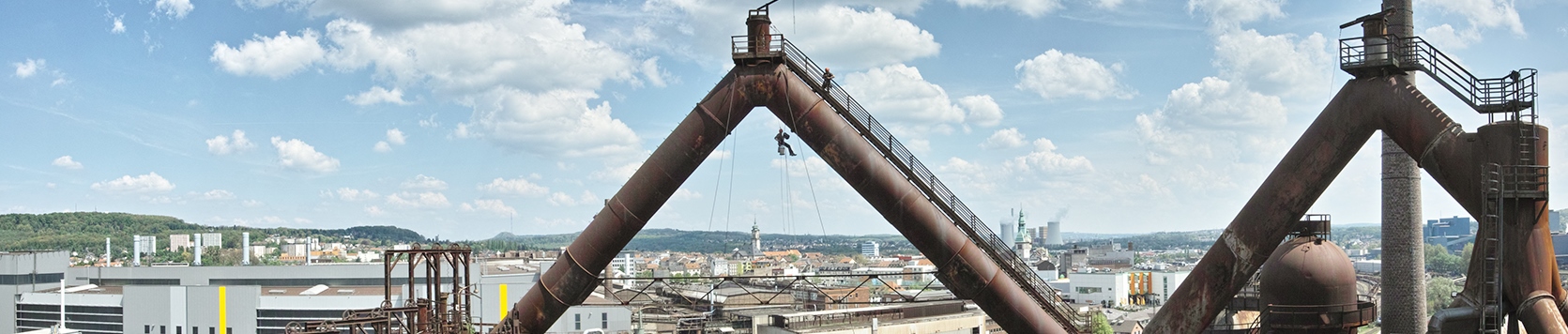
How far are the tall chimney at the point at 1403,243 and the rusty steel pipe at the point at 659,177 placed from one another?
16987mm

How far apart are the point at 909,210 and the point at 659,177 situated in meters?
4.49

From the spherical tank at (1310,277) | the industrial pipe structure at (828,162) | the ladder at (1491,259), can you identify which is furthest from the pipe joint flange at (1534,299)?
the industrial pipe structure at (828,162)

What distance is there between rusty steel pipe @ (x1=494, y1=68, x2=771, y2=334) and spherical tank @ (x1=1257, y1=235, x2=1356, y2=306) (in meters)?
10.4

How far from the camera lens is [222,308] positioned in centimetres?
5906

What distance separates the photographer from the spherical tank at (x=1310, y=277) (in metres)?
20.0

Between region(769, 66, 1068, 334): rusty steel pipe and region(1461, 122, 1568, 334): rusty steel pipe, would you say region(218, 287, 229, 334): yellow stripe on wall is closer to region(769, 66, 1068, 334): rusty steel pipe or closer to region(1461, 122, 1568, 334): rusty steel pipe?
region(769, 66, 1068, 334): rusty steel pipe

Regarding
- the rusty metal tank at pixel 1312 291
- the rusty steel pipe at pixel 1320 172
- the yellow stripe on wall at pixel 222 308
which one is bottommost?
the yellow stripe on wall at pixel 222 308

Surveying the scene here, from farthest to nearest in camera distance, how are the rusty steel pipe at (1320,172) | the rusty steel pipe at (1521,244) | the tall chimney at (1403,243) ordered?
1. the tall chimney at (1403,243)
2. the rusty steel pipe at (1320,172)
3. the rusty steel pipe at (1521,244)

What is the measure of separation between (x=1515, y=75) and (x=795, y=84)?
10826 millimetres

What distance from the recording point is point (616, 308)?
199ft

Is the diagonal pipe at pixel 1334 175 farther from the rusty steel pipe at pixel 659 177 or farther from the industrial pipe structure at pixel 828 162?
the rusty steel pipe at pixel 659 177

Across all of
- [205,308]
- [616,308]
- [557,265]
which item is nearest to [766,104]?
[557,265]

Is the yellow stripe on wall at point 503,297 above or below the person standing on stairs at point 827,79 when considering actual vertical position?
below

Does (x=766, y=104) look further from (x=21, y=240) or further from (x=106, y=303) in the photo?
(x=21, y=240)
